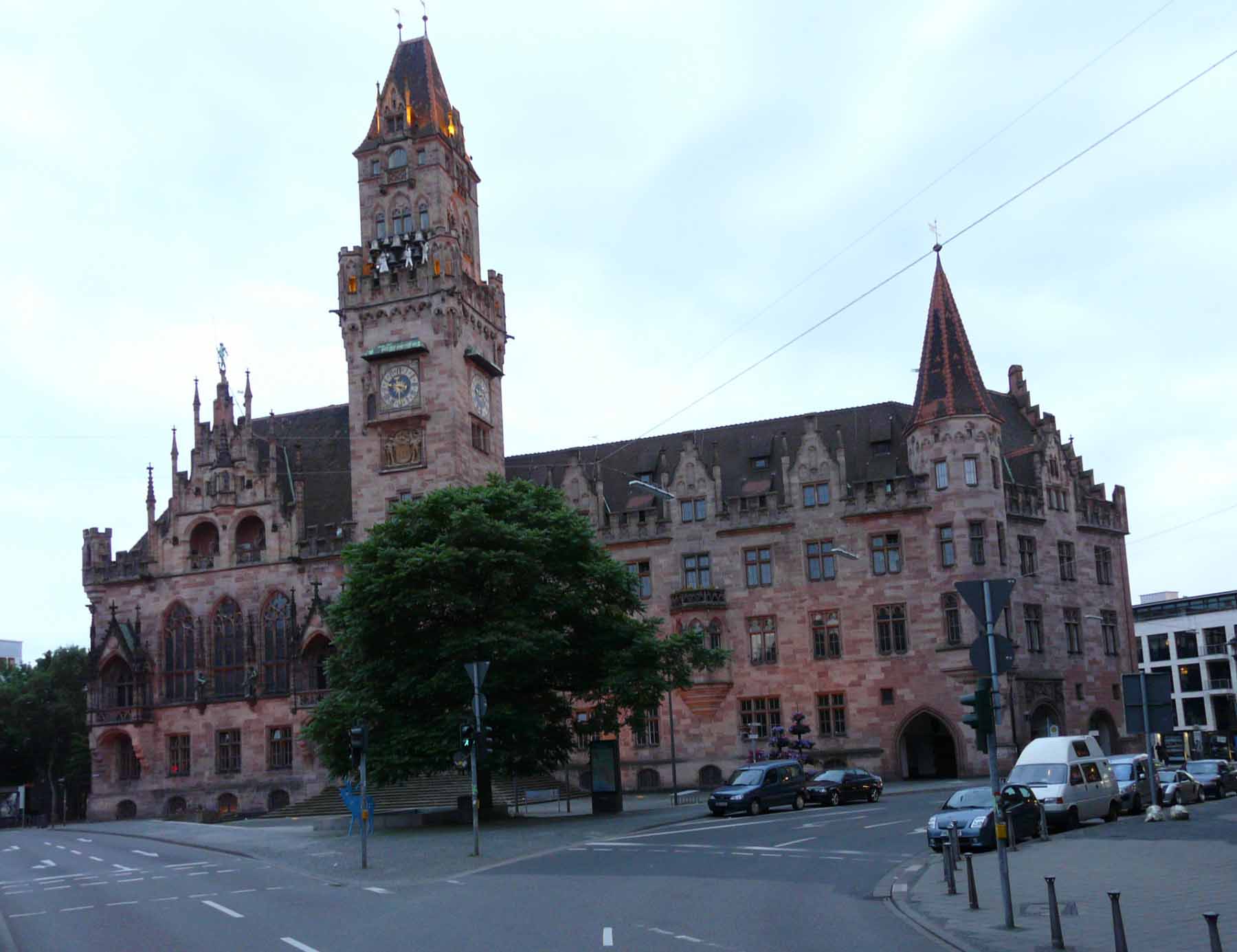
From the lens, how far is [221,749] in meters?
65.1

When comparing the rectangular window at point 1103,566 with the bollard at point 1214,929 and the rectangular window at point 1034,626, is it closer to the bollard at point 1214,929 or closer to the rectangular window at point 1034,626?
the rectangular window at point 1034,626

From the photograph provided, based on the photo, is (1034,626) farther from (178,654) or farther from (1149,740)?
(178,654)

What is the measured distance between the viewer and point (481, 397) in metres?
66.1

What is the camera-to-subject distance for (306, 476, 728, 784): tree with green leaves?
40.0 metres

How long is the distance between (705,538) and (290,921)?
44.4 meters

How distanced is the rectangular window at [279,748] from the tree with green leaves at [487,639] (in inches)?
868

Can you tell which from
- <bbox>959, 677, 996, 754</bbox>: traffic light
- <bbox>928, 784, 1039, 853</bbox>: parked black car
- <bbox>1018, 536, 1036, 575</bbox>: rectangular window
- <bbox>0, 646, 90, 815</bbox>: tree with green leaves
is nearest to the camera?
<bbox>959, 677, 996, 754</bbox>: traffic light

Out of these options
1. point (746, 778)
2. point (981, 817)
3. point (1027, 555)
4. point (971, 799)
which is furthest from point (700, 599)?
point (981, 817)

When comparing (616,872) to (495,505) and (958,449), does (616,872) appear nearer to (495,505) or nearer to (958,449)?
(495,505)

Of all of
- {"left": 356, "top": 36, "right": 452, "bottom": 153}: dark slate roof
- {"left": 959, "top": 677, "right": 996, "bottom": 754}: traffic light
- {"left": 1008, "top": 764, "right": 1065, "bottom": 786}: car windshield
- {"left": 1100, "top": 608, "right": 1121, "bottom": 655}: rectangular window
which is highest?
{"left": 356, "top": 36, "right": 452, "bottom": 153}: dark slate roof

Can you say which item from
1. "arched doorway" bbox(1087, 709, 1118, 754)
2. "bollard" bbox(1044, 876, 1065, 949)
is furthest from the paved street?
"arched doorway" bbox(1087, 709, 1118, 754)

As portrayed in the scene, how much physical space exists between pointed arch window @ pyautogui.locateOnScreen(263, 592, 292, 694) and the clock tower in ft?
19.3

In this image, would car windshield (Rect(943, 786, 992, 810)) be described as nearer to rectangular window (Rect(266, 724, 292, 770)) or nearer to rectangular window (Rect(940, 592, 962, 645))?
rectangular window (Rect(940, 592, 962, 645))

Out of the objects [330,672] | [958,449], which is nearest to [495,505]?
[330,672]
